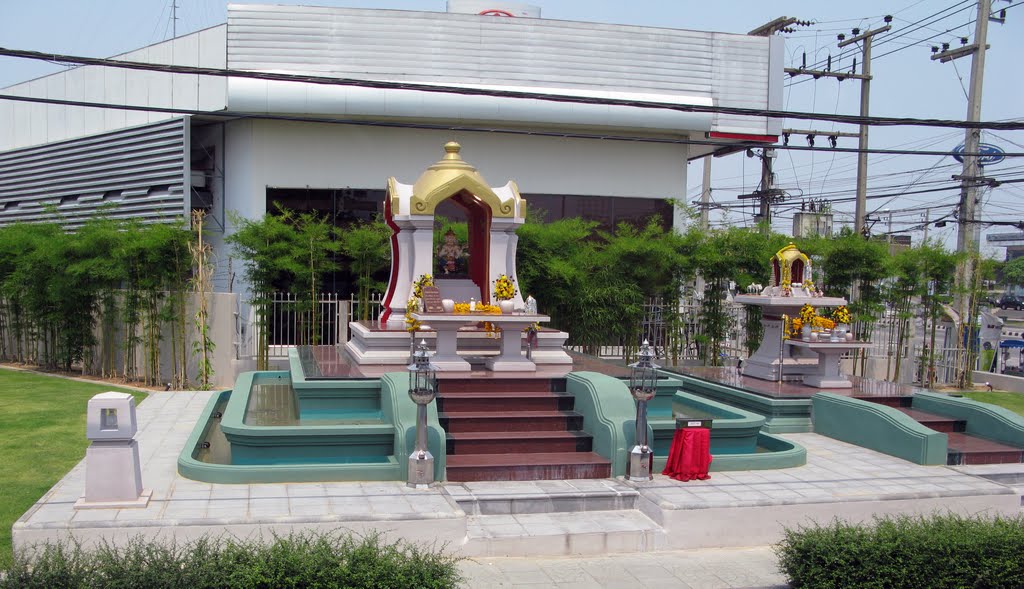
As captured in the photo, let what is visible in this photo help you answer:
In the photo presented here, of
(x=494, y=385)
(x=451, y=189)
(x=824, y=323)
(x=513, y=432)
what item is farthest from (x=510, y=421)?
(x=824, y=323)

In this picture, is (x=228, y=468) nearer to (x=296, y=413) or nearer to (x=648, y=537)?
(x=296, y=413)

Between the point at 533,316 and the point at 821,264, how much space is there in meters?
7.86

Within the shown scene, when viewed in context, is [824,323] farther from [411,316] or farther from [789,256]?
[411,316]

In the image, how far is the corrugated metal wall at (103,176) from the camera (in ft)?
59.8

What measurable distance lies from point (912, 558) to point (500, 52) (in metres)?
14.9

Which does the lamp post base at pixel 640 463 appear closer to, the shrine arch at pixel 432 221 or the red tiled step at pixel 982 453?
the red tiled step at pixel 982 453

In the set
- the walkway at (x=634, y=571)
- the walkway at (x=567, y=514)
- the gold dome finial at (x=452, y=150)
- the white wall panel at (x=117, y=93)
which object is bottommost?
the walkway at (x=634, y=571)

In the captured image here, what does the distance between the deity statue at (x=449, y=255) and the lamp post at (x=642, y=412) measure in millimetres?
6356

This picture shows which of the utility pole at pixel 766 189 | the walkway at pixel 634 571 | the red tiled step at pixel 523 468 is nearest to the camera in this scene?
the walkway at pixel 634 571

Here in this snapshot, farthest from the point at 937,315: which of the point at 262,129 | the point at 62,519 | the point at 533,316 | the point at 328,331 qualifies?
the point at 62,519

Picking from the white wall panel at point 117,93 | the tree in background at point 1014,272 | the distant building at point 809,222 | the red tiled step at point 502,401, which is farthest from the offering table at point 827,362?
the tree in background at point 1014,272

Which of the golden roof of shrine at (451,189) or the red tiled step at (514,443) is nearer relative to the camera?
the red tiled step at (514,443)

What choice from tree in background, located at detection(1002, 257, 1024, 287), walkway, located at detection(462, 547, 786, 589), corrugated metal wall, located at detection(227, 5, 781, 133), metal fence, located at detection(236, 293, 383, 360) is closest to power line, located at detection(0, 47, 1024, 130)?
walkway, located at detection(462, 547, 786, 589)

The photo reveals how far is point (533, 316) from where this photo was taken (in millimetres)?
10664
